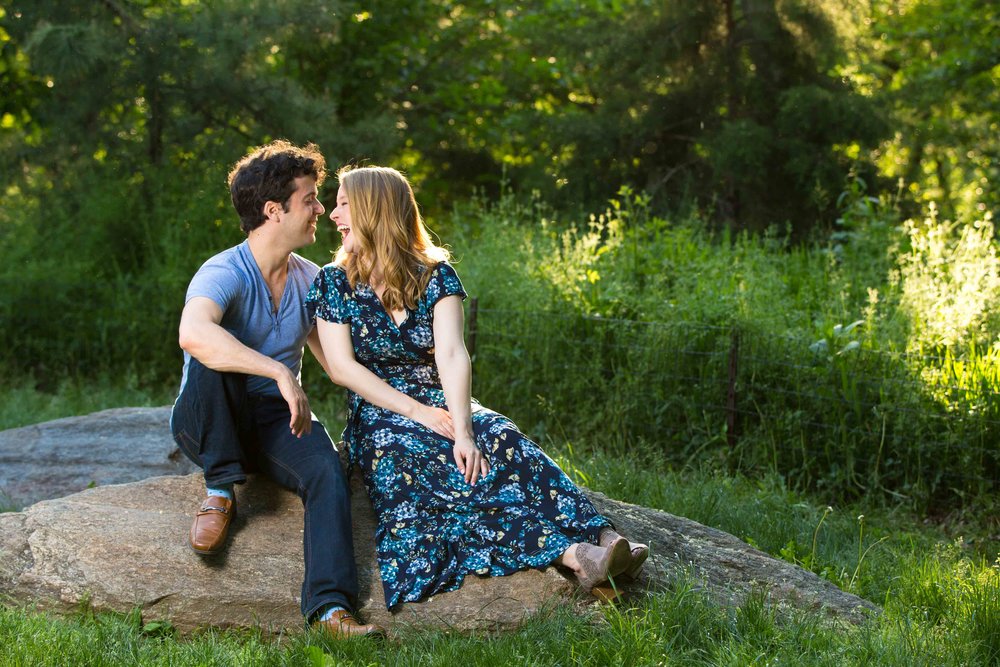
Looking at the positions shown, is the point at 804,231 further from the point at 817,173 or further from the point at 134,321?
the point at 134,321

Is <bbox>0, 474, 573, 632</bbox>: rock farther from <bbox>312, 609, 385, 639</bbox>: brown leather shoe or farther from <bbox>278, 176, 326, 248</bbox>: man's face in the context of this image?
<bbox>278, 176, 326, 248</bbox>: man's face

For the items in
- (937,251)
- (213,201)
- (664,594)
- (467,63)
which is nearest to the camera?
(664,594)

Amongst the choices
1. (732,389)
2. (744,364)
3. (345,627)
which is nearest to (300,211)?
(345,627)

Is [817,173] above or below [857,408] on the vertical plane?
above

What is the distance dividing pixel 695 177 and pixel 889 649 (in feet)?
28.8

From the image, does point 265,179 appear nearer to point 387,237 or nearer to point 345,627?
point 387,237

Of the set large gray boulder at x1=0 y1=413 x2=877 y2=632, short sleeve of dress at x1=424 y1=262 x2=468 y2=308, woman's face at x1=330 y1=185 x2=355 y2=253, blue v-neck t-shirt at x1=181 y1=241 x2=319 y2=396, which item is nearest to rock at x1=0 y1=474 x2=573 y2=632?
large gray boulder at x1=0 y1=413 x2=877 y2=632

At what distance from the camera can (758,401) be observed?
6.47 metres

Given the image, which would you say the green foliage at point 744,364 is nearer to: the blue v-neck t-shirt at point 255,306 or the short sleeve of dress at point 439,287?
the short sleeve of dress at point 439,287

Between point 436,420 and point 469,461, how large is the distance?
0.82ft

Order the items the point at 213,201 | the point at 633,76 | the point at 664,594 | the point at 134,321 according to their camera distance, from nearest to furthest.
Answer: the point at 664,594
the point at 134,321
the point at 213,201
the point at 633,76

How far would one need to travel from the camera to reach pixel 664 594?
355cm

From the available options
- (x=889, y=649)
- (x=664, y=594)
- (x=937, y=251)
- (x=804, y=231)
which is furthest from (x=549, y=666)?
(x=804, y=231)

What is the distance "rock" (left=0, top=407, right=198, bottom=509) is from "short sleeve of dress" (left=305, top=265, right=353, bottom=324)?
2.32 meters
